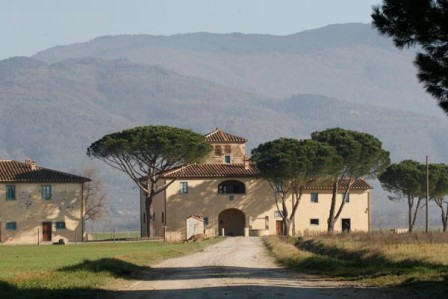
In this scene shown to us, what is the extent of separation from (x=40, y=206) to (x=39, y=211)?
1.63 feet

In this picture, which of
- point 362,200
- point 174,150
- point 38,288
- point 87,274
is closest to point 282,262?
point 87,274

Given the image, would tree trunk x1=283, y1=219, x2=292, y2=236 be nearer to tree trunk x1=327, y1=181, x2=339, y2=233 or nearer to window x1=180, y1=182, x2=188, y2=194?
tree trunk x1=327, y1=181, x2=339, y2=233

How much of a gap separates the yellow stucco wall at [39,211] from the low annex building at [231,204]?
1068 cm

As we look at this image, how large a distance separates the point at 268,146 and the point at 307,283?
8872 cm

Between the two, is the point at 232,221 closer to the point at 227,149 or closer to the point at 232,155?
the point at 232,155

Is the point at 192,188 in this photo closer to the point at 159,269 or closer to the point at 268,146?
the point at 268,146

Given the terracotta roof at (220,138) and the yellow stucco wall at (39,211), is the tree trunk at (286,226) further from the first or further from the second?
the yellow stucco wall at (39,211)

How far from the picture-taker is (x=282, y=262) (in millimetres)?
52844

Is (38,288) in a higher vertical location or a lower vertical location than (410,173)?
lower

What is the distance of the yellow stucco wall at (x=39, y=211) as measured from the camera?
109500 mm

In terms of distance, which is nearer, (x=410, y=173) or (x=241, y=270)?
(x=241, y=270)

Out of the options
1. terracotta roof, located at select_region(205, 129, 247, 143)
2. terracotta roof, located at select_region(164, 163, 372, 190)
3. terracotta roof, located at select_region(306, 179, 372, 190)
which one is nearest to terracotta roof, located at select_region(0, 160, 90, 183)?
terracotta roof, located at select_region(164, 163, 372, 190)

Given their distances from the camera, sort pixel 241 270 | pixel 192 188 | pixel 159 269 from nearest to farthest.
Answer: pixel 241 270
pixel 159 269
pixel 192 188

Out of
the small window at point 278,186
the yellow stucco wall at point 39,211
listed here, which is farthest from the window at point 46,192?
the small window at point 278,186
